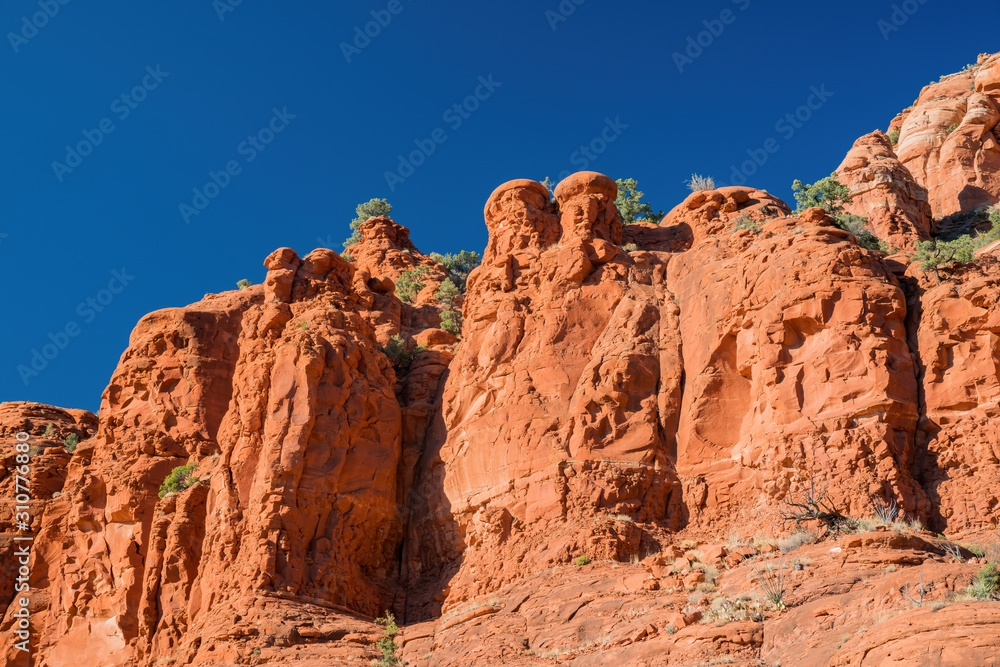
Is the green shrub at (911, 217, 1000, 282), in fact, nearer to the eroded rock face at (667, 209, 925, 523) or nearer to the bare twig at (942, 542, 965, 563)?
the eroded rock face at (667, 209, 925, 523)

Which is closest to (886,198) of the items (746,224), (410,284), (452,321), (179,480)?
(746,224)

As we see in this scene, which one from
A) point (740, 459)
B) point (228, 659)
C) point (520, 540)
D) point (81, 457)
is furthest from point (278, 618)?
point (81, 457)

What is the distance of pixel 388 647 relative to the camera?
23578mm

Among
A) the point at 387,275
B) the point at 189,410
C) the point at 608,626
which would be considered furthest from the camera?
the point at 387,275

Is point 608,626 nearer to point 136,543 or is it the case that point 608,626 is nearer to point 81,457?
point 136,543

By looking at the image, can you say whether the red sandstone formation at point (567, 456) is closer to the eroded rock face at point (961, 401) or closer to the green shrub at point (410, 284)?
the eroded rock face at point (961, 401)

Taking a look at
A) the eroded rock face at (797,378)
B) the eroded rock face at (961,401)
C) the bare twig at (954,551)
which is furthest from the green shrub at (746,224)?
the bare twig at (954,551)

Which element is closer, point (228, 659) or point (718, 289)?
point (228, 659)

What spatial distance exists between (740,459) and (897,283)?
559 centimetres

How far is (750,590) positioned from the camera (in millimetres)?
17906

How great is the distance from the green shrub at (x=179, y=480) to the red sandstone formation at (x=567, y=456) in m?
0.69

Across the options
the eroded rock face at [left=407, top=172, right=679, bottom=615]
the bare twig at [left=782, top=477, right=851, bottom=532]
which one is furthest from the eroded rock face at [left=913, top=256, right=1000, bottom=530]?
the eroded rock face at [left=407, top=172, right=679, bottom=615]

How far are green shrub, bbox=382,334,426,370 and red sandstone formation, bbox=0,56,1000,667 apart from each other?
1.83ft

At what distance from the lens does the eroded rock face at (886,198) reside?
33.8 m
